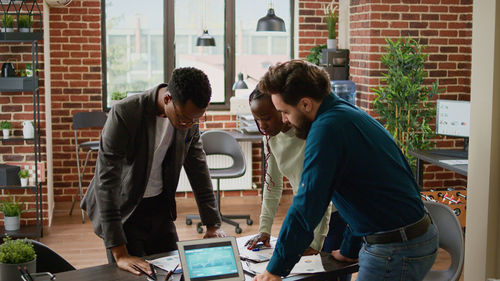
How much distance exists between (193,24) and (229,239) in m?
4.91

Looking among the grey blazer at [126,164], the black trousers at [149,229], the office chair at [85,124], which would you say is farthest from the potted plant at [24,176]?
the black trousers at [149,229]

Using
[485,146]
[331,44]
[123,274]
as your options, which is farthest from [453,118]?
[123,274]

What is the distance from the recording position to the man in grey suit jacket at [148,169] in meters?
2.66

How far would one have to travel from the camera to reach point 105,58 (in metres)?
7.09

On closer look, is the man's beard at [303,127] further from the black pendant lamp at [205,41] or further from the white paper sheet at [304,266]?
the black pendant lamp at [205,41]

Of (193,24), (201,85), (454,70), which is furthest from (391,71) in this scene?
(201,85)

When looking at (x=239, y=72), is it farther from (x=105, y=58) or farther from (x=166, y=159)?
(x=166, y=159)

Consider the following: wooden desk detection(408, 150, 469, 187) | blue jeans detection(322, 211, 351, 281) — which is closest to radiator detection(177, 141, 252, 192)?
wooden desk detection(408, 150, 469, 187)

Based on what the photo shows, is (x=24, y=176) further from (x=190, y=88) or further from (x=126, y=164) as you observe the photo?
(x=190, y=88)

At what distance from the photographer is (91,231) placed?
6.21 metres

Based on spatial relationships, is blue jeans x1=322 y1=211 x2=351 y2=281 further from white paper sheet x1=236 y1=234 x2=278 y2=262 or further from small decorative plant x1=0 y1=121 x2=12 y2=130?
small decorative plant x1=0 y1=121 x2=12 y2=130

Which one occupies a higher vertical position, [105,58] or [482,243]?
[105,58]

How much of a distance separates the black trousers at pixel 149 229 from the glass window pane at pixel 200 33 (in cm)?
427

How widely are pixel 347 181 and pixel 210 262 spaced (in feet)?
2.23
